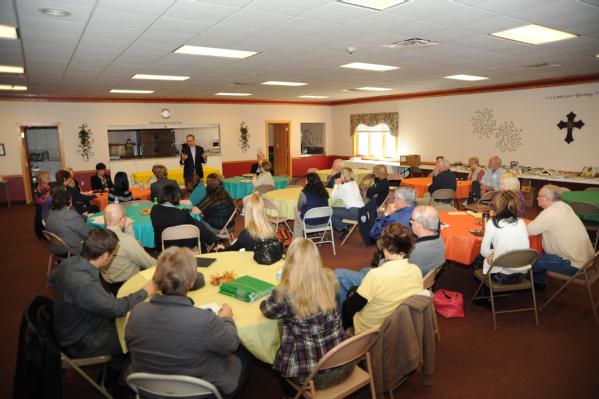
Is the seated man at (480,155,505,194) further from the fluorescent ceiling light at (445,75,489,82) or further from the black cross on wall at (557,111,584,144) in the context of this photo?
the black cross on wall at (557,111,584,144)

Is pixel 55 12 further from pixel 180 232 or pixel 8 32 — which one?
pixel 180 232

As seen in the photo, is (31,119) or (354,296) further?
(31,119)

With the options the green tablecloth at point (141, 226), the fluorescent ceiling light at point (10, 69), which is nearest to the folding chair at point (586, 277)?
the green tablecloth at point (141, 226)

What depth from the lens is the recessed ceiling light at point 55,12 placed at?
3.34 meters

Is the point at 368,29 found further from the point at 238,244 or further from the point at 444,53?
the point at 238,244

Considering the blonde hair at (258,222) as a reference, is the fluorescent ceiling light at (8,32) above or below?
above

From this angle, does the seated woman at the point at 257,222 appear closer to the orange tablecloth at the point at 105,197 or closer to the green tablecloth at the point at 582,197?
the orange tablecloth at the point at 105,197

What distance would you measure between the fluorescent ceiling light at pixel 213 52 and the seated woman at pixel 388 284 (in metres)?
3.82

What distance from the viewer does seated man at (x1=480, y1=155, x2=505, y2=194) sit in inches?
308

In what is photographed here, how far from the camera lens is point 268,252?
3.19m

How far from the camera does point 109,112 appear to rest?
38.6 feet

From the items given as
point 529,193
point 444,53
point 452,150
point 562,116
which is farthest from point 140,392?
point 452,150

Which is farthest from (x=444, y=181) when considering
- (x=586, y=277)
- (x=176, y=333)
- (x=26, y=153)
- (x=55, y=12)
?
(x=26, y=153)

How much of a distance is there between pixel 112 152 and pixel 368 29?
10292mm
